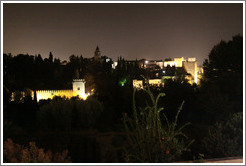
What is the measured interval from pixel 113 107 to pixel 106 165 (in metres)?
6.60

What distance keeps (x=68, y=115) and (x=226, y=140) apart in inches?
172

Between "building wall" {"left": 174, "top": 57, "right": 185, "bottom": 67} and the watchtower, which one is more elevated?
"building wall" {"left": 174, "top": 57, "right": 185, "bottom": 67}

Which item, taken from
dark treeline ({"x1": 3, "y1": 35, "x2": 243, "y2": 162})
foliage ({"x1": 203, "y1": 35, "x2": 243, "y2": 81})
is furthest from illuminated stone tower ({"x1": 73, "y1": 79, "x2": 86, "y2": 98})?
foliage ({"x1": 203, "y1": 35, "x2": 243, "y2": 81})

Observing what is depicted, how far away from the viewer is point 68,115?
22.3 ft

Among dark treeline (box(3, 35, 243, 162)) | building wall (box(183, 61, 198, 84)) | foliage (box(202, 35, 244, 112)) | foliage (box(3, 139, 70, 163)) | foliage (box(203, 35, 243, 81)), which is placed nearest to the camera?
foliage (box(3, 139, 70, 163))

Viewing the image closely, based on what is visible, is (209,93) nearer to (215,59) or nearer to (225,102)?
(225,102)

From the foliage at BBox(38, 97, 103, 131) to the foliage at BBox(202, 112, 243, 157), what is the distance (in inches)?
150

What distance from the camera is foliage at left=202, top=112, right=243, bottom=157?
12.1 ft

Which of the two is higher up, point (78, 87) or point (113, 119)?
point (78, 87)

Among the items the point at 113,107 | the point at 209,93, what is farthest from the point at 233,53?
the point at 113,107

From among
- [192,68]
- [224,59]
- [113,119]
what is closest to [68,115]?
[113,119]

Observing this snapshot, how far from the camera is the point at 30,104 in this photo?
852 centimetres

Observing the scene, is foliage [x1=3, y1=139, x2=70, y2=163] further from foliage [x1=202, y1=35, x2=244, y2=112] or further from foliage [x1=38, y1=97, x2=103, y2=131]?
foliage [x1=202, y1=35, x2=244, y2=112]

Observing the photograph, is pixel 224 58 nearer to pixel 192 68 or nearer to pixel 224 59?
pixel 224 59
